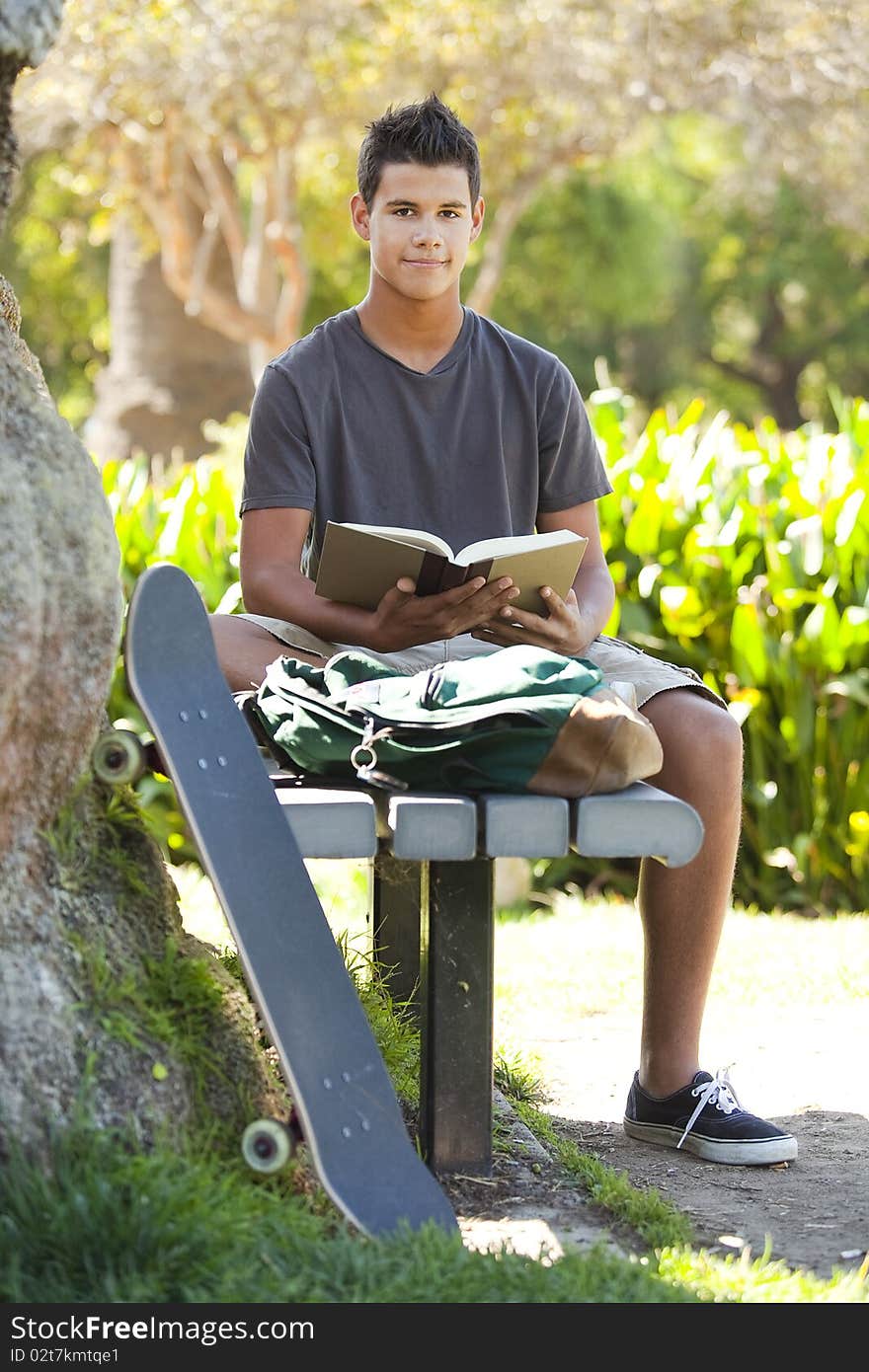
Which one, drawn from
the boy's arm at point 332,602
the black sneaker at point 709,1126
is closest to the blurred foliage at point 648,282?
the boy's arm at point 332,602

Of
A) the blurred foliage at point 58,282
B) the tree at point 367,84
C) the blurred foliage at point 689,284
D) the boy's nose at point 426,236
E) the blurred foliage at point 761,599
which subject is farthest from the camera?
the blurred foliage at point 689,284

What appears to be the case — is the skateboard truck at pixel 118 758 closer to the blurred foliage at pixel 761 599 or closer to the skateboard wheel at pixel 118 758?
the skateboard wheel at pixel 118 758

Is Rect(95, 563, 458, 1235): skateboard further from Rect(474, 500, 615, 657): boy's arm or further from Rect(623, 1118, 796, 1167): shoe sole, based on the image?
Rect(623, 1118, 796, 1167): shoe sole

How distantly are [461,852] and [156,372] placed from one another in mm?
13514

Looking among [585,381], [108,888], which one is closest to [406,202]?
[108,888]

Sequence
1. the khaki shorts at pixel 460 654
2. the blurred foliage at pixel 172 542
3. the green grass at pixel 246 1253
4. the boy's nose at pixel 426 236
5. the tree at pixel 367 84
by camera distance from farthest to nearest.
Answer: the tree at pixel 367 84, the blurred foliage at pixel 172 542, the boy's nose at pixel 426 236, the khaki shorts at pixel 460 654, the green grass at pixel 246 1253

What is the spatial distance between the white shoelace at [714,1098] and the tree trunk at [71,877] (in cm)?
96

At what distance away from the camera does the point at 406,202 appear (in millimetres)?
3447

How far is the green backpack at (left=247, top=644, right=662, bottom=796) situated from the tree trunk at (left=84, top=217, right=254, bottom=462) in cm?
1283

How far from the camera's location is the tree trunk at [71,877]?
2361 millimetres

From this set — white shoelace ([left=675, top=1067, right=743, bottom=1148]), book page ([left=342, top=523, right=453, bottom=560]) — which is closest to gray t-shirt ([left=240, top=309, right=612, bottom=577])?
book page ([left=342, top=523, right=453, bottom=560])

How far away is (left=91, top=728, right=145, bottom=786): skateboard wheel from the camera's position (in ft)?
8.52

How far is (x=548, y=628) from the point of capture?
319 cm

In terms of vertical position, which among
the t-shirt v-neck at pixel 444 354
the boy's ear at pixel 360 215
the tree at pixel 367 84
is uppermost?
the tree at pixel 367 84
